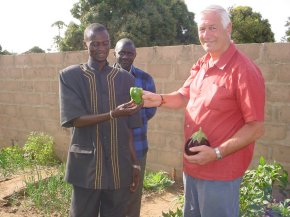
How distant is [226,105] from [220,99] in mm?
48

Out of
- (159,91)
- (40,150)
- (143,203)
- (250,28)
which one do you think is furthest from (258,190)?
(250,28)

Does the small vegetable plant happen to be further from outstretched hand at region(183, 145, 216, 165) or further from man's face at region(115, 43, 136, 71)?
outstretched hand at region(183, 145, 216, 165)

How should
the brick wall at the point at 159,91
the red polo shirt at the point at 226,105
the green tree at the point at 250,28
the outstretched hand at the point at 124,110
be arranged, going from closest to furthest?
the red polo shirt at the point at 226,105 < the outstretched hand at the point at 124,110 < the brick wall at the point at 159,91 < the green tree at the point at 250,28

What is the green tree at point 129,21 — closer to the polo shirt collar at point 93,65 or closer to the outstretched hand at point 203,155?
the polo shirt collar at point 93,65

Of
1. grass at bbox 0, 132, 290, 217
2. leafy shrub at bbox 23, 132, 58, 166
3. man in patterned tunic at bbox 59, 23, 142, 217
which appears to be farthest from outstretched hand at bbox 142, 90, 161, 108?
leafy shrub at bbox 23, 132, 58, 166

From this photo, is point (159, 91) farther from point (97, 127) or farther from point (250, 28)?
point (250, 28)

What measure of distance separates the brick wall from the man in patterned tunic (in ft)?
6.34

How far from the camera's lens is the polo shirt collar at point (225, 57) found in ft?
6.79

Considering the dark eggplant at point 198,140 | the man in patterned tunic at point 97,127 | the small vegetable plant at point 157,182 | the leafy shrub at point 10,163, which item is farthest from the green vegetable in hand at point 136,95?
the leafy shrub at point 10,163

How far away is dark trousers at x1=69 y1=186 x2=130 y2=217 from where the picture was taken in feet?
8.00

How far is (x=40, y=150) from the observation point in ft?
18.9

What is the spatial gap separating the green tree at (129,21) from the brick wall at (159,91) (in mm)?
8884

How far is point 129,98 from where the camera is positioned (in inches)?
98.9

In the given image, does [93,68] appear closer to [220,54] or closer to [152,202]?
[220,54]
